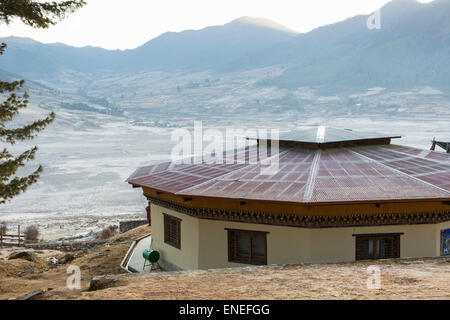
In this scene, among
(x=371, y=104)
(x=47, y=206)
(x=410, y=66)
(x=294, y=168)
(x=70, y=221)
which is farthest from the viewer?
(x=410, y=66)

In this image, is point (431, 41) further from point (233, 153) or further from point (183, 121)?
point (233, 153)

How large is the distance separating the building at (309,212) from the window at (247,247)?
2 cm

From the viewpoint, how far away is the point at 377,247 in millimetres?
9641

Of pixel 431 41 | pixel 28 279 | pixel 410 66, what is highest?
pixel 431 41

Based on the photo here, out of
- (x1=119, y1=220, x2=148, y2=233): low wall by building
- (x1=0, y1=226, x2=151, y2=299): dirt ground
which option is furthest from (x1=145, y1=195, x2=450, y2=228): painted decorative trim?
(x1=119, y1=220, x2=148, y2=233): low wall by building

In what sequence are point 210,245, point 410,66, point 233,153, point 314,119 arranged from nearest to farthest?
point 210,245, point 233,153, point 314,119, point 410,66

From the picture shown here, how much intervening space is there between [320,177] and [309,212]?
1158 mm

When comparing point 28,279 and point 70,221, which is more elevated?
point 28,279

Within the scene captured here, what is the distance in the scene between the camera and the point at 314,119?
12094 centimetres

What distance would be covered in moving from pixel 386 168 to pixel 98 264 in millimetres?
9287

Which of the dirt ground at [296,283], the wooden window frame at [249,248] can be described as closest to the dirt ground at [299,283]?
the dirt ground at [296,283]

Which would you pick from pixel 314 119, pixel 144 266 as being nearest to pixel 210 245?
pixel 144 266

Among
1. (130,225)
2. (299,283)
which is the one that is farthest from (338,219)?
(130,225)

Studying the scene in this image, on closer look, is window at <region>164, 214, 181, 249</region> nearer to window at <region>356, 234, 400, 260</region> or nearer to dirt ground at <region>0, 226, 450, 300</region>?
dirt ground at <region>0, 226, 450, 300</region>
